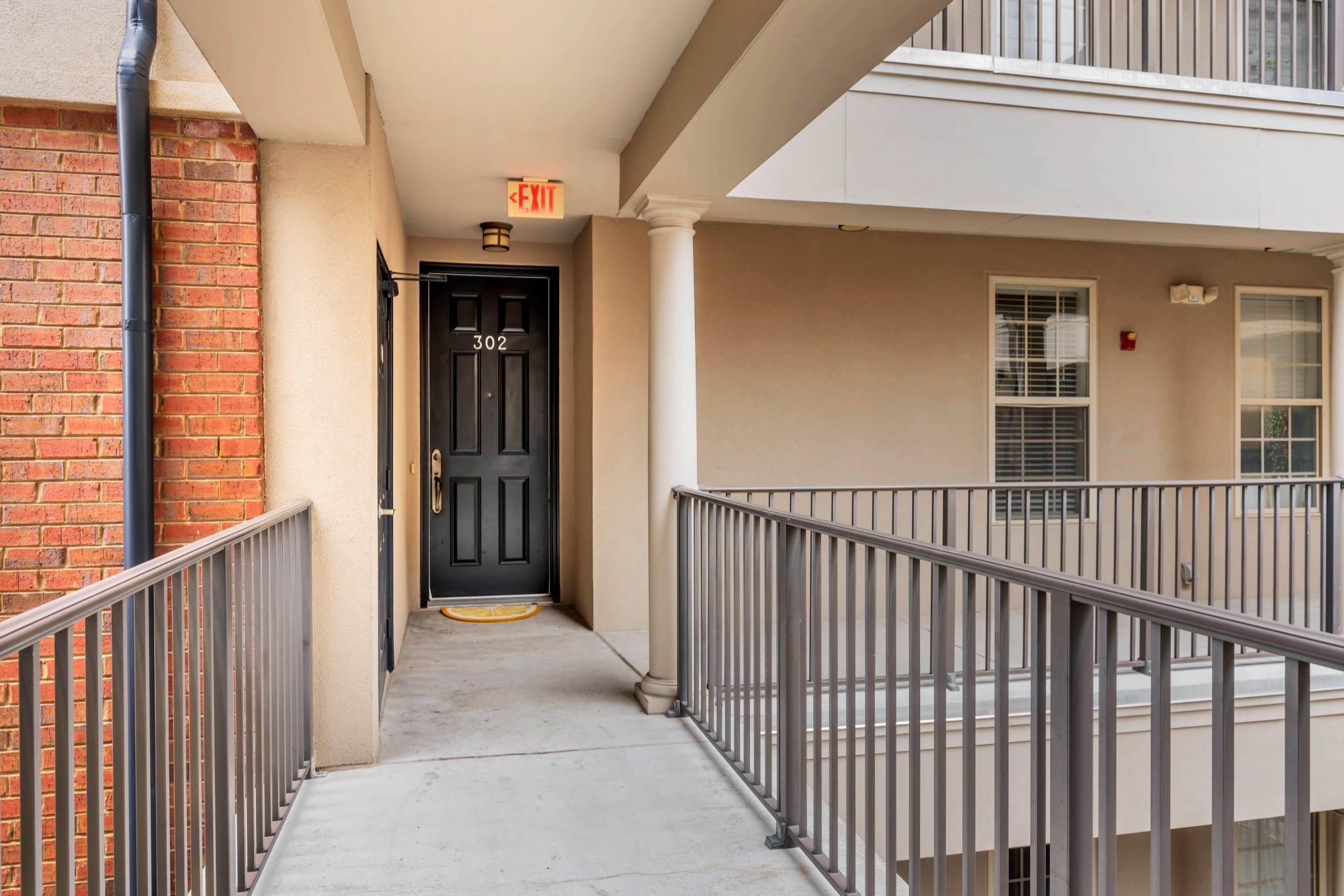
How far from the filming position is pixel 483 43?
2900 mm

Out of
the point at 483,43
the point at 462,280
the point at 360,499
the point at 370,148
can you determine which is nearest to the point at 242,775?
the point at 360,499

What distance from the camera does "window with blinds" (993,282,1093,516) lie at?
19.1 feet

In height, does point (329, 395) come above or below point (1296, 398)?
below

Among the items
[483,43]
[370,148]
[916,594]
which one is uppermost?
[483,43]

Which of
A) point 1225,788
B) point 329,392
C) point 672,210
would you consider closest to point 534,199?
point 672,210

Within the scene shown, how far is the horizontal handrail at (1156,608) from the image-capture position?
3.27ft

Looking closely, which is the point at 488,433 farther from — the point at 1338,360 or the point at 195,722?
the point at 1338,360

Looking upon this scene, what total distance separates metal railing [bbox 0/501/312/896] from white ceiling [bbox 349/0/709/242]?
1567 millimetres

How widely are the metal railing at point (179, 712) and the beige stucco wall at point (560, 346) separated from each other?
284cm

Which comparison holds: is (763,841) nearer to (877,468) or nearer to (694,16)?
(694,16)

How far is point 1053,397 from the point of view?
587 cm

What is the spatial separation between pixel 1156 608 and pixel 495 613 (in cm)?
490

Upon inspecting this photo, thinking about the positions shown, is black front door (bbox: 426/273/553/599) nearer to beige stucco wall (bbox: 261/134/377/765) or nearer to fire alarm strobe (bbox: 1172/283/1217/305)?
beige stucco wall (bbox: 261/134/377/765)

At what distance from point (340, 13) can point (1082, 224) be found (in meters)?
3.77
